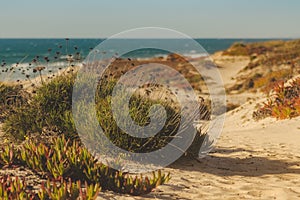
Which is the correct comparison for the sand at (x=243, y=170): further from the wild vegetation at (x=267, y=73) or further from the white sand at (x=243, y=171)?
the wild vegetation at (x=267, y=73)

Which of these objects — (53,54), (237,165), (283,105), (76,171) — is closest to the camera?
(76,171)

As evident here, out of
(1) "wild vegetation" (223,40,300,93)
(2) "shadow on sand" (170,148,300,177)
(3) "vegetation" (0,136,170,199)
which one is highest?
(1) "wild vegetation" (223,40,300,93)

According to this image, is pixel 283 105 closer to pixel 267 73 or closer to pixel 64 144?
→ pixel 64 144

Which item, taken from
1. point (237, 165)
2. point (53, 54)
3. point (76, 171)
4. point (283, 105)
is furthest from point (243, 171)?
point (53, 54)

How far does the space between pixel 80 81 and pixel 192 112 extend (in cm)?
Answer: 200

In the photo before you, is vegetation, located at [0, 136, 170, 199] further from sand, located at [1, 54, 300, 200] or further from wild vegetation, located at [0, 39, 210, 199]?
sand, located at [1, 54, 300, 200]

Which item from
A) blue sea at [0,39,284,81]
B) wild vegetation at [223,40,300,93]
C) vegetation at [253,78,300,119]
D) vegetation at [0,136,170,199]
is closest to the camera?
vegetation at [0,136,170,199]

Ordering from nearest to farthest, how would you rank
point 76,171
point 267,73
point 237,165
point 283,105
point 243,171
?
point 76,171 → point 243,171 → point 237,165 → point 283,105 → point 267,73

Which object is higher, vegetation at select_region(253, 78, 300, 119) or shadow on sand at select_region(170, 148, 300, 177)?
vegetation at select_region(253, 78, 300, 119)

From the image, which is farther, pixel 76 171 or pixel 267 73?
pixel 267 73

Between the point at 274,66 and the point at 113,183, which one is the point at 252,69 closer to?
the point at 274,66

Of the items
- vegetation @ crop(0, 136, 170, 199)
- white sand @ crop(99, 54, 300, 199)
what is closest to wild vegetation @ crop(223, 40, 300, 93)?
white sand @ crop(99, 54, 300, 199)

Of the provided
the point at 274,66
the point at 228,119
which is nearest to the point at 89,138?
the point at 228,119

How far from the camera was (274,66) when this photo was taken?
27781 millimetres
